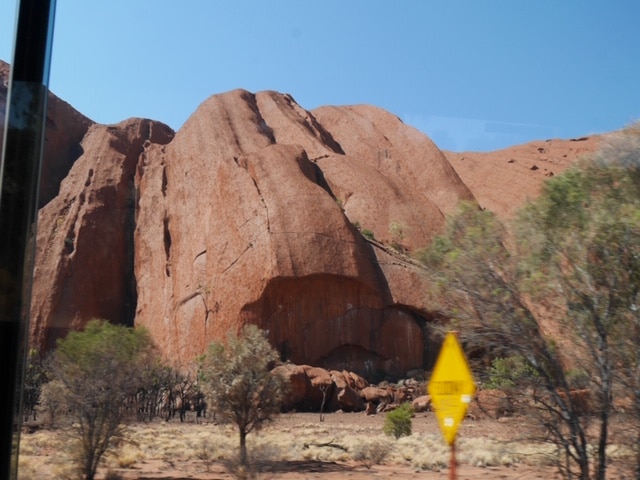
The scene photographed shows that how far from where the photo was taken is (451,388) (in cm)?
650

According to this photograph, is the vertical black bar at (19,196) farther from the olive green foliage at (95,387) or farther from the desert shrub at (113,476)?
the olive green foliage at (95,387)

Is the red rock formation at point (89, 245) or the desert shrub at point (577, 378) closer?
the desert shrub at point (577, 378)

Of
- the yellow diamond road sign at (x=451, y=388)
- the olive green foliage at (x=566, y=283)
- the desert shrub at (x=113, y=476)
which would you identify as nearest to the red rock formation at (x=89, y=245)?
the desert shrub at (x=113, y=476)

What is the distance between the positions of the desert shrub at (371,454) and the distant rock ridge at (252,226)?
16722mm

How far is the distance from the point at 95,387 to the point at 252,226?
34.9 meters

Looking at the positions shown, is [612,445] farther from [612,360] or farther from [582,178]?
[582,178]

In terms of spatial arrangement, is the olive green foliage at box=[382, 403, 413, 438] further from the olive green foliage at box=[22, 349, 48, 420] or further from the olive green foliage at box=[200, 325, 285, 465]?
the olive green foliage at box=[22, 349, 48, 420]

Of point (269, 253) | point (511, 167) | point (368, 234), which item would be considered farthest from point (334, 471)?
point (511, 167)

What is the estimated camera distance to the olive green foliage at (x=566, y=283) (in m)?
9.17

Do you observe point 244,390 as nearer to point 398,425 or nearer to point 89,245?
point 398,425

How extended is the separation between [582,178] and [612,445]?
13.3 feet

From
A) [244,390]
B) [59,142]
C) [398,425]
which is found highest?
[59,142]

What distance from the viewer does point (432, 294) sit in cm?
1090

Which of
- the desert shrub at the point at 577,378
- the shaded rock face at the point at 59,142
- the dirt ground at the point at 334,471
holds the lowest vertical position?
the dirt ground at the point at 334,471
